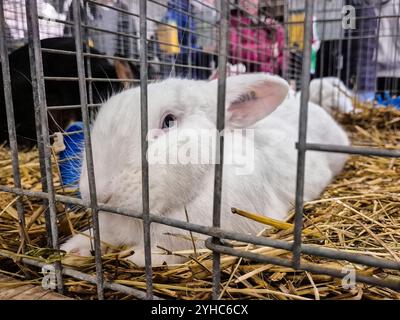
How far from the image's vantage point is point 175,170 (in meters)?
1.20

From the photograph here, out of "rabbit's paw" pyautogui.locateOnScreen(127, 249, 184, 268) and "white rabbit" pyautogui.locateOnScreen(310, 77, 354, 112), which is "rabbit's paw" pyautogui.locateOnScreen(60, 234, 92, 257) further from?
"white rabbit" pyautogui.locateOnScreen(310, 77, 354, 112)

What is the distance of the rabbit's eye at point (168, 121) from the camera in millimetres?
1270

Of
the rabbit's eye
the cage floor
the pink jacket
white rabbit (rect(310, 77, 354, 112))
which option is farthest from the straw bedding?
white rabbit (rect(310, 77, 354, 112))

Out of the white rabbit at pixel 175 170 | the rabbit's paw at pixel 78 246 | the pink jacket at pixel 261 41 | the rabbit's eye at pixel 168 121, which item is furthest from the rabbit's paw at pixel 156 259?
the pink jacket at pixel 261 41

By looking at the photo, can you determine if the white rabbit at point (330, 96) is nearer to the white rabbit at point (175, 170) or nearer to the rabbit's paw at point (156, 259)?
the white rabbit at point (175, 170)

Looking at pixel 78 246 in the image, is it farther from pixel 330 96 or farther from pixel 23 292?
pixel 330 96

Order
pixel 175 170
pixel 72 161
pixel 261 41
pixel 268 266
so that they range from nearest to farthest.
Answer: pixel 268 266 → pixel 175 170 → pixel 72 161 → pixel 261 41

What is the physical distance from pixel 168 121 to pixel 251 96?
0.37 metres

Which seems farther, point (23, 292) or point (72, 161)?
point (72, 161)

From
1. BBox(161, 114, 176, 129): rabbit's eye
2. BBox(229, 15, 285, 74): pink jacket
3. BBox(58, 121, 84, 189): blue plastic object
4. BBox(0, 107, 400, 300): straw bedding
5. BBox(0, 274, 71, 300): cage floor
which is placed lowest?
BBox(0, 274, 71, 300): cage floor

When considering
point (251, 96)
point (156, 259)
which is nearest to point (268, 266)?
point (156, 259)

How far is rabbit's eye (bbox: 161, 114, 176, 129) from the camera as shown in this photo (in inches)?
50.0

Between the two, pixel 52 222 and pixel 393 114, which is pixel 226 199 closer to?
pixel 52 222

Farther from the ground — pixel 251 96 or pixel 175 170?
pixel 251 96
